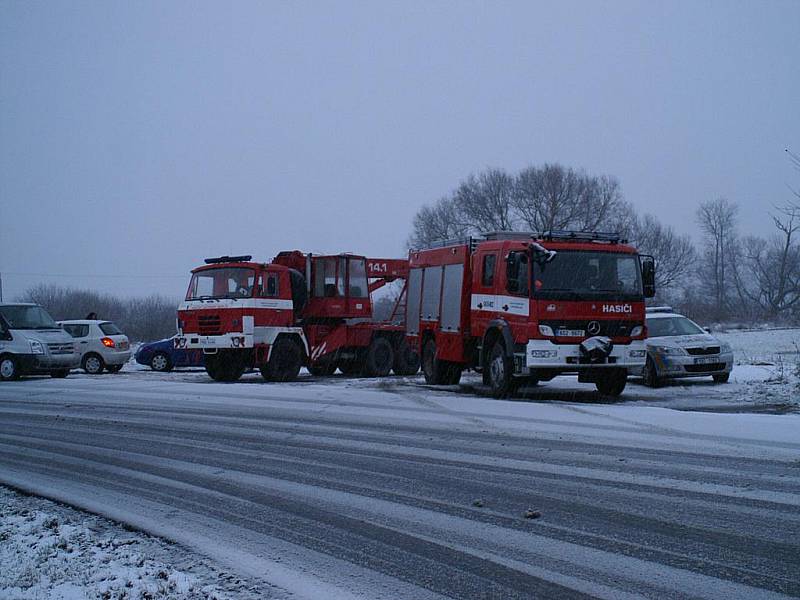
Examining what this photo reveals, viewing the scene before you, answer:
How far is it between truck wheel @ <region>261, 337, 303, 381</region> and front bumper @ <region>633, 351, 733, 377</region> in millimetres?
8558

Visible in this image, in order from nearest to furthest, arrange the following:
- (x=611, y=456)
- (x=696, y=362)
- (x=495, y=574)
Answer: (x=495, y=574), (x=611, y=456), (x=696, y=362)

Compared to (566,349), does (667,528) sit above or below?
below

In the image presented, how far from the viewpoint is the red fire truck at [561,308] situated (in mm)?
14672

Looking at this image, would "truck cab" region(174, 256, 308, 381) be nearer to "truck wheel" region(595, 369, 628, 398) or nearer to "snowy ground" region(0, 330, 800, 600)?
"snowy ground" region(0, 330, 800, 600)

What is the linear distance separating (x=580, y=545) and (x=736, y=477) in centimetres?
255

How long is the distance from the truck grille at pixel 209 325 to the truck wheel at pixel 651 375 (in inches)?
376

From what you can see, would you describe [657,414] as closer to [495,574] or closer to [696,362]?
[696,362]

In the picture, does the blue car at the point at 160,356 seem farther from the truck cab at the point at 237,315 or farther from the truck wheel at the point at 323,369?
the truck cab at the point at 237,315

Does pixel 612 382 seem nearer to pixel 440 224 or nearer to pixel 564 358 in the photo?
pixel 564 358

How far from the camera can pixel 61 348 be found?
22.3 metres

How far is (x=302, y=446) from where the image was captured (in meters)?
9.88

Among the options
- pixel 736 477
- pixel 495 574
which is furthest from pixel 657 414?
pixel 495 574

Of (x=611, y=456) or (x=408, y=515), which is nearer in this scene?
(x=408, y=515)

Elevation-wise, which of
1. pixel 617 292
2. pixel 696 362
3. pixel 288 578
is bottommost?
pixel 288 578
